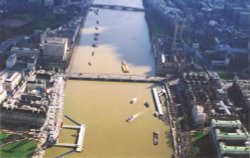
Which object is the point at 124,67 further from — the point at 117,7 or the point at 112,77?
the point at 117,7

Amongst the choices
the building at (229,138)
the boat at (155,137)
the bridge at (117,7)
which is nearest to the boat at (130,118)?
the boat at (155,137)

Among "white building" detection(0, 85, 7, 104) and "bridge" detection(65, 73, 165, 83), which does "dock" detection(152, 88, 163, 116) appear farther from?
"white building" detection(0, 85, 7, 104)

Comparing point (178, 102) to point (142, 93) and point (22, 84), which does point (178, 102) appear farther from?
point (22, 84)

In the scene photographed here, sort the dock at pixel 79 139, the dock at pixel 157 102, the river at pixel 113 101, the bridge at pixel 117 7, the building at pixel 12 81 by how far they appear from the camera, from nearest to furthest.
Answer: the dock at pixel 79 139, the river at pixel 113 101, the dock at pixel 157 102, the building at pixel 12 81, the bridge at pixel 117 7

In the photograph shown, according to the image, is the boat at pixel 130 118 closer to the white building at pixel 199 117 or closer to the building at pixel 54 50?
the white building at pixel 199 117

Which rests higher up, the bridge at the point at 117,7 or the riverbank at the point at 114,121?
the bridge at the point at 117,7

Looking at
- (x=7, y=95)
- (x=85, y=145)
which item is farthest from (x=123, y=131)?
(x=7, y=95)

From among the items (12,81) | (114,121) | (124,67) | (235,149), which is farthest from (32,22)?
(235,149)
